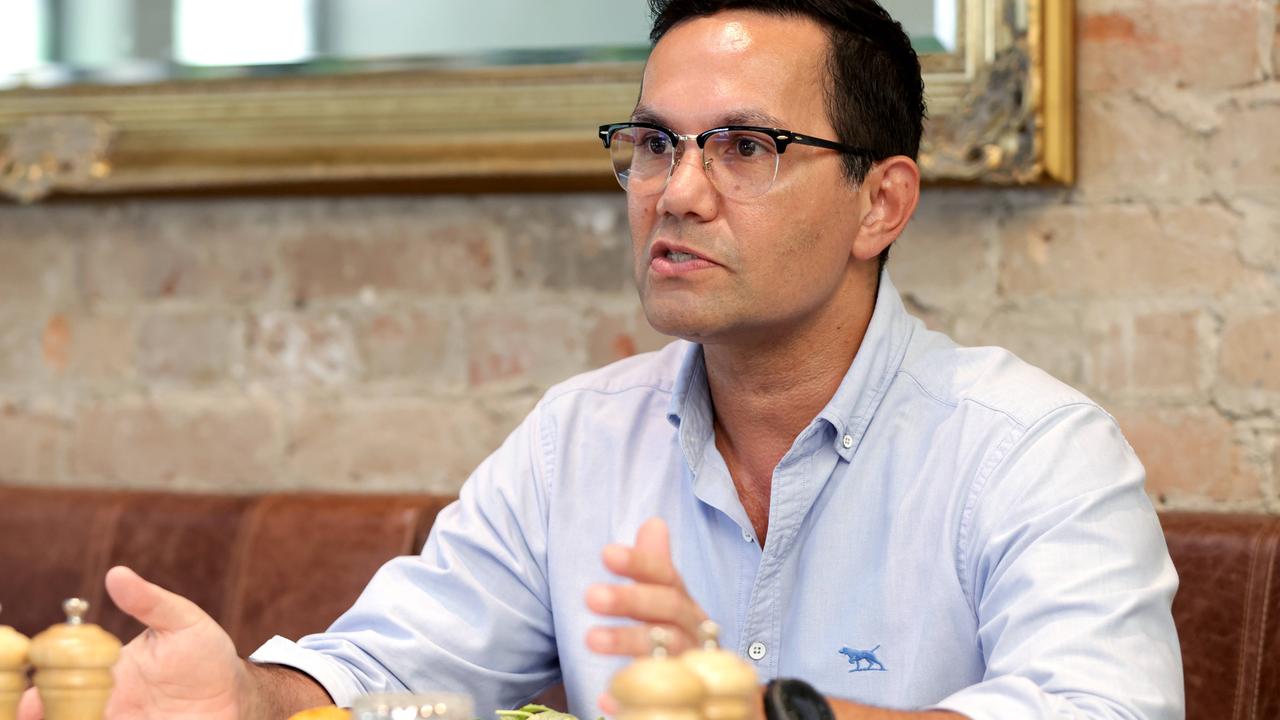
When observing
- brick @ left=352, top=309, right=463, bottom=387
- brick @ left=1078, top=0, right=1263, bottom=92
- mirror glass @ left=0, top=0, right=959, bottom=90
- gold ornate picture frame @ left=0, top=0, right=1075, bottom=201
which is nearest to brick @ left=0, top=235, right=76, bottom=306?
gold ornate picture frame @ left=0, top=0, right=1075, bottom=201

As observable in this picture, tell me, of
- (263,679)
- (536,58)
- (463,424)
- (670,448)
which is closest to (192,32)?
(536,58)

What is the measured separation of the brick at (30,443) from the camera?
2.17 meters

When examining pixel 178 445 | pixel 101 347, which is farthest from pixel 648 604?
pixel 101 347

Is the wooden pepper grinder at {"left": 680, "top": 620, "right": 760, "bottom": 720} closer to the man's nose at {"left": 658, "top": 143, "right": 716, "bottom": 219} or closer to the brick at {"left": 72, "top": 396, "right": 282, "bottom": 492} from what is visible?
the man's nose at {"left": 658, "top": 143, "right": 716, "bottom": 219}

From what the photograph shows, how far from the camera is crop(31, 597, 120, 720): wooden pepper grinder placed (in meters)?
0.93

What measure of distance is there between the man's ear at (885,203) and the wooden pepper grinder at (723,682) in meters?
0.81

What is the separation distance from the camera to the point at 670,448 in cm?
154

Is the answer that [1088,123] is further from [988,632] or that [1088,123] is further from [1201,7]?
[988,632]

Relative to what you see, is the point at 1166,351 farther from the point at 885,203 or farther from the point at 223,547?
the point at 223,547

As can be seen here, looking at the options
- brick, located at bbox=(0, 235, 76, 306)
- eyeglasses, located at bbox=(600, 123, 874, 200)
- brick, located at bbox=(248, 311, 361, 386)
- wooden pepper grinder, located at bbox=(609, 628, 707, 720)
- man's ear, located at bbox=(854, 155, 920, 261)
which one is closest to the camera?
wooden pepper grinder, located at bbox=(609, 628, 707, 720)

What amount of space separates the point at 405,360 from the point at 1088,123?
3.17 feet

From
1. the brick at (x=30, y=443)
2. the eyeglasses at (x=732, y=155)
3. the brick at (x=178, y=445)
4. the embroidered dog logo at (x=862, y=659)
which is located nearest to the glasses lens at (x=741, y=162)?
the eyeglasses at (x=732, y=155)

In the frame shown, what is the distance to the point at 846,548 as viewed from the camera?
1.39 m

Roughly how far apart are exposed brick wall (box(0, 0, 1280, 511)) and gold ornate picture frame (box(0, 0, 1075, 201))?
0.07 meters
